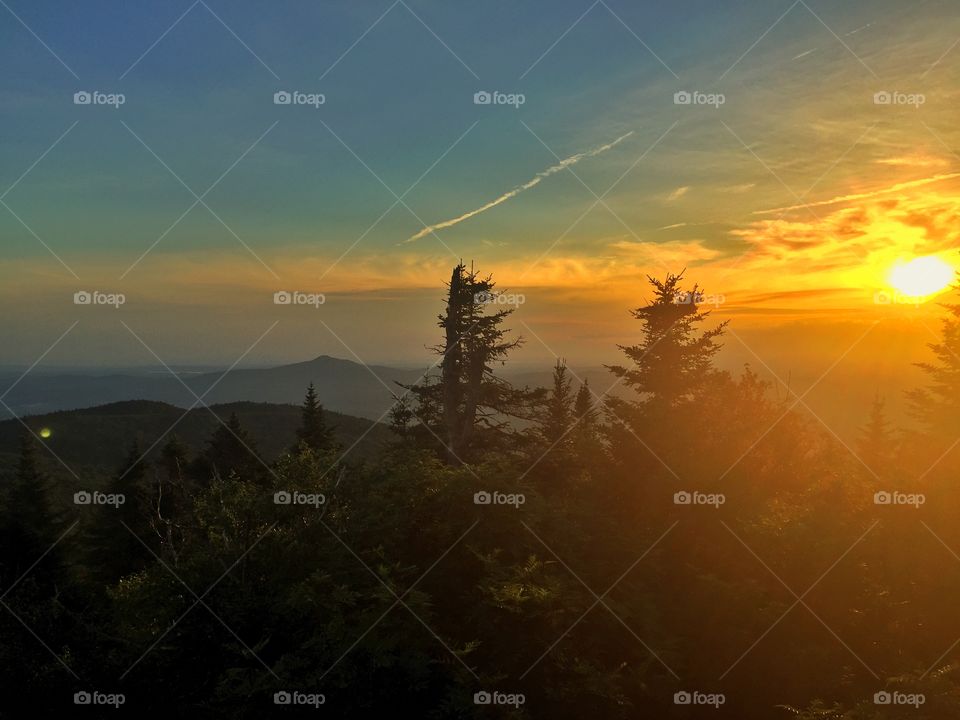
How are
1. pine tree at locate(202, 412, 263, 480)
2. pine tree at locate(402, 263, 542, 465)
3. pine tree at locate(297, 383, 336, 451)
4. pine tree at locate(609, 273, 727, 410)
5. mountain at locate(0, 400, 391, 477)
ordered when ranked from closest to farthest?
pine tree at locate(609, 273, 727, 410) → pine tree at locate(402, 263, 542, 465) → pine tree at locate(297, 383, 336, 451) → pine tree at locate(202, 412, 263, 480) → mountain at locate(0, 400, 391, 477)

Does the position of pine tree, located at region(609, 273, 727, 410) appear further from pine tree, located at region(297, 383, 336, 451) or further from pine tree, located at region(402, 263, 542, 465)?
pine tree, located at region(297, 383, 336, 451)

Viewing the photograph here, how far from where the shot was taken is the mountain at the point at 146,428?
96.0 metres

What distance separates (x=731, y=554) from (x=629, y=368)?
11843mm

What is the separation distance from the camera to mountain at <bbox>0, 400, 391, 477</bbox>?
96.0 meters

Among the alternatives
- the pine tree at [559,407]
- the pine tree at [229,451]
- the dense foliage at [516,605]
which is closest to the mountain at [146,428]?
the pine tree at [229,451]

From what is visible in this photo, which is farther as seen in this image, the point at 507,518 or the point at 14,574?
the point at 14,574

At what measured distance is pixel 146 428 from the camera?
353 feet

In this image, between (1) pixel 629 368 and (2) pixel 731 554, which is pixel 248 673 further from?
(1) pixel 629 368

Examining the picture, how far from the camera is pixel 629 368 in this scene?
2488 cm

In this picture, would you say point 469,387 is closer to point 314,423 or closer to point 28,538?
point 314,423

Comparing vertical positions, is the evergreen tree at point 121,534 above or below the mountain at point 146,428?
below

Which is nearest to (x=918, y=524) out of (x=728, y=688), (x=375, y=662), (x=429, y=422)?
(x=728, y=688)

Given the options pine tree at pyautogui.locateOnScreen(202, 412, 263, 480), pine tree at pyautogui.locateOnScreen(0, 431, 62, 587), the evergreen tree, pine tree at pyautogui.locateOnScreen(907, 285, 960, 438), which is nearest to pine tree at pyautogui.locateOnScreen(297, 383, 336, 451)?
pine tree at pyautogui.locateOnScreen(202, 412, 263, 480)

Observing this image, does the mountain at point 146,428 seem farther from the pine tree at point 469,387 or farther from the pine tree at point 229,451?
the pine tree at point 469,387
